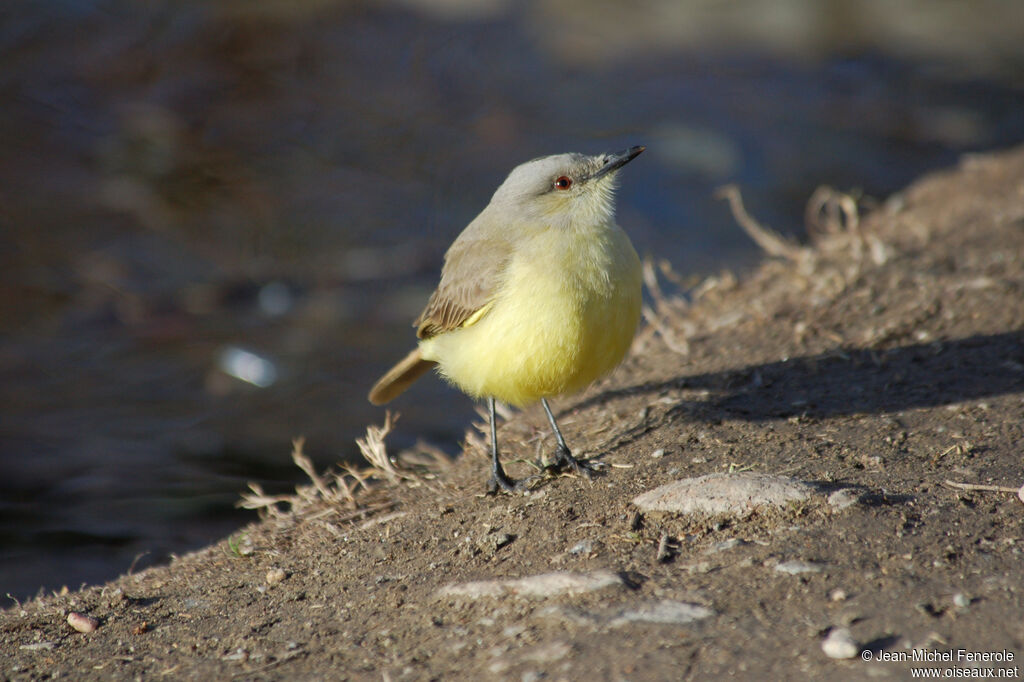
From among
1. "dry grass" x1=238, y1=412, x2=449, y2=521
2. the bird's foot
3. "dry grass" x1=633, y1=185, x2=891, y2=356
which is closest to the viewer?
the bird's foot

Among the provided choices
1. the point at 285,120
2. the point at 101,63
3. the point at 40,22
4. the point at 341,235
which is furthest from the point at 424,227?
the point at 40,22

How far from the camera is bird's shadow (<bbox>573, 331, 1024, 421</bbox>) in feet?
17.1

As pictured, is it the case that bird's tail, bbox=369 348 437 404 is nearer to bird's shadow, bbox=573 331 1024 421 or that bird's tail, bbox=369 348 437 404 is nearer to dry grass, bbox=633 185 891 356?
bird's shadow, bbox=573 331 1024 421

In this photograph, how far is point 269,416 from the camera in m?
8.22

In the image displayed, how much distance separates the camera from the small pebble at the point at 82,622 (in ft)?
13.5

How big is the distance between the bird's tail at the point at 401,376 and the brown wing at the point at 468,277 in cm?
26

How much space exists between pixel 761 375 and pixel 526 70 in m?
10.0

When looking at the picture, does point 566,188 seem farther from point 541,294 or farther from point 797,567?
point 797,567

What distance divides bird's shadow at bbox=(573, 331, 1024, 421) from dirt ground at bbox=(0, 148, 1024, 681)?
2cm

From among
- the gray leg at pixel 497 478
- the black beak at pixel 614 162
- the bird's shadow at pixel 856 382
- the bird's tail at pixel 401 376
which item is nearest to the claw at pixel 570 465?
the gray leg at pixel 497 478

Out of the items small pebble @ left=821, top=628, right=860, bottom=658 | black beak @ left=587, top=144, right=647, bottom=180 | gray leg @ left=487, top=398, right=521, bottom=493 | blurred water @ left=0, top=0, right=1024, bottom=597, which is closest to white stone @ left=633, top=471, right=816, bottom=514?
gray leg @ left=487, top=398, right=521, bottom=493

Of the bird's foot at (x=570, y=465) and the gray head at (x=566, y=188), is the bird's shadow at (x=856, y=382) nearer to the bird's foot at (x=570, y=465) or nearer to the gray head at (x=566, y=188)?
the bird's foot at (x=570, y=465)

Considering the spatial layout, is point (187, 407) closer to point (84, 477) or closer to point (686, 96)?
point (84, 477)

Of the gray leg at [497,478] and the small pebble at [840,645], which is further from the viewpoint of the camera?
the gray leg at [497,478]
